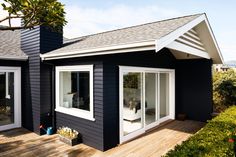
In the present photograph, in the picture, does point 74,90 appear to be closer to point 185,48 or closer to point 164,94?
point 185,48

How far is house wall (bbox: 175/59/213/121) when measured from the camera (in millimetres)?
9273

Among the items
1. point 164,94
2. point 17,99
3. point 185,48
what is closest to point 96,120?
point 185,48

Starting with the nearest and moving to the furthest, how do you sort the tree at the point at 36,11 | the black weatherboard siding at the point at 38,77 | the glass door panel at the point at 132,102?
the tree at the point at 36,11, the glass door panel at the point at 132,102, the black weatherboard siding at the point at 38,77

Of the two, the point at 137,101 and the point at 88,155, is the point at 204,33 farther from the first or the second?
the point at 88,155

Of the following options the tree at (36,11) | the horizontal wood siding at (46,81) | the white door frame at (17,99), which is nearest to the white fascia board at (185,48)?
the tree at (36,11)

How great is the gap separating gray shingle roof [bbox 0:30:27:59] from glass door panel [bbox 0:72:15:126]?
0.89m

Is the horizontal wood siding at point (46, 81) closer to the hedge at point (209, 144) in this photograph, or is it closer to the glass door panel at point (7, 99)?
the glass door panel at point (7, 99)

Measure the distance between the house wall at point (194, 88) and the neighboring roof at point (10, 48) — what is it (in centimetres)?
743

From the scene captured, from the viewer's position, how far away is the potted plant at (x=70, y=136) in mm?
6352

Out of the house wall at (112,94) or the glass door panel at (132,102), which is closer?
the house wall at (112,94)

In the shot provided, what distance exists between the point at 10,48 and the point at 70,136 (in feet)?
15.8

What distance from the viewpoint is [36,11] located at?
474 centimetres

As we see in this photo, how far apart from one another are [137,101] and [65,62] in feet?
10.0

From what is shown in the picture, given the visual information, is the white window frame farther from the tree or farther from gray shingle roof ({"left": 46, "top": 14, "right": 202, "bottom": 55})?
the tree
